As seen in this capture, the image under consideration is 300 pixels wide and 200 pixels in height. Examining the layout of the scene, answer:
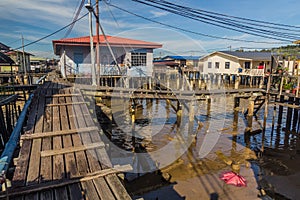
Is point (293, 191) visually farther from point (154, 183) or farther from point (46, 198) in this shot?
point (46, 198)

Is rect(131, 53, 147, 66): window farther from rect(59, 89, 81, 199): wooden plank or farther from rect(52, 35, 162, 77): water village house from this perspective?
rect(59, 89, 81, 199): wooden plank

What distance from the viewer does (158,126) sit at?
1578 centimetres

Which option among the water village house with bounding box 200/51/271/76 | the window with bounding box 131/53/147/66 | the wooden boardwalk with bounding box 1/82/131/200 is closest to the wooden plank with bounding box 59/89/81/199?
the wooden boardwalk with bounding box 1/82/131/200

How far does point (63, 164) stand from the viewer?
13.5ft

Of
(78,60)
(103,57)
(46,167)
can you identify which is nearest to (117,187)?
(46,167)

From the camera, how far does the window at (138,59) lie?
2359 centimetres

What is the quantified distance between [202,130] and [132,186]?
7925 millimetres

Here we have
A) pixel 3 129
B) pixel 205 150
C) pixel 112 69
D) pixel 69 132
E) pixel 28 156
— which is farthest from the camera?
pixel 112 69

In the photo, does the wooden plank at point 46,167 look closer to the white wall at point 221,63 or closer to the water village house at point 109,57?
the water village house at point 109,57

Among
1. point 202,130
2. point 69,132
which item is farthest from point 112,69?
point 69,132

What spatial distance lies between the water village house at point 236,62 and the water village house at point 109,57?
60.8 feet

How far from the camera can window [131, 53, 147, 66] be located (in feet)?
77.4

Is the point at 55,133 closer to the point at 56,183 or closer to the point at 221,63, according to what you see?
the point at 56,183

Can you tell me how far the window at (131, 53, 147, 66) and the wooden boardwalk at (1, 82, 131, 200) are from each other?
17494 mm
